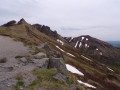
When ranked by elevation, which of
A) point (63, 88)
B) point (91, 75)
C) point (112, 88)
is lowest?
point (112, 88)

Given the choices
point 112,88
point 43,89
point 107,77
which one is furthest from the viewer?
point 107,77

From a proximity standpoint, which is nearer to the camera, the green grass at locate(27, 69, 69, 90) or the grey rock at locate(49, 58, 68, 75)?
the green grass at locate(27, 69, 69, 90)

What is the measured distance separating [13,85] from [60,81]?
4.32 m

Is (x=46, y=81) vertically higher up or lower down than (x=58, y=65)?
lower down

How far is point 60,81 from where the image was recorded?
37.3 feet

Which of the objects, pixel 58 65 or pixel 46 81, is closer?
pixel 46 81

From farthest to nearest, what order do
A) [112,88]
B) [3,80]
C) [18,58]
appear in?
1. [112,88]
2. [18,58]
3. [3,80]

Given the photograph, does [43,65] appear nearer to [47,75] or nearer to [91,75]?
[47,75]

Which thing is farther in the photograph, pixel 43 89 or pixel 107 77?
pixel 107 77

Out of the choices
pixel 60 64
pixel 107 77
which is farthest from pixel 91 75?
pixel 60 64

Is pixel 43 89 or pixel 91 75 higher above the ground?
pixel 43 89

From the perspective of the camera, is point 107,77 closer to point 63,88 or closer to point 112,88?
point 112,88

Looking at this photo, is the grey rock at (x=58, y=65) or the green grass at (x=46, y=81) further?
the grey rock at (x=58, y=65)

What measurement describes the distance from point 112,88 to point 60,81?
181 ft
